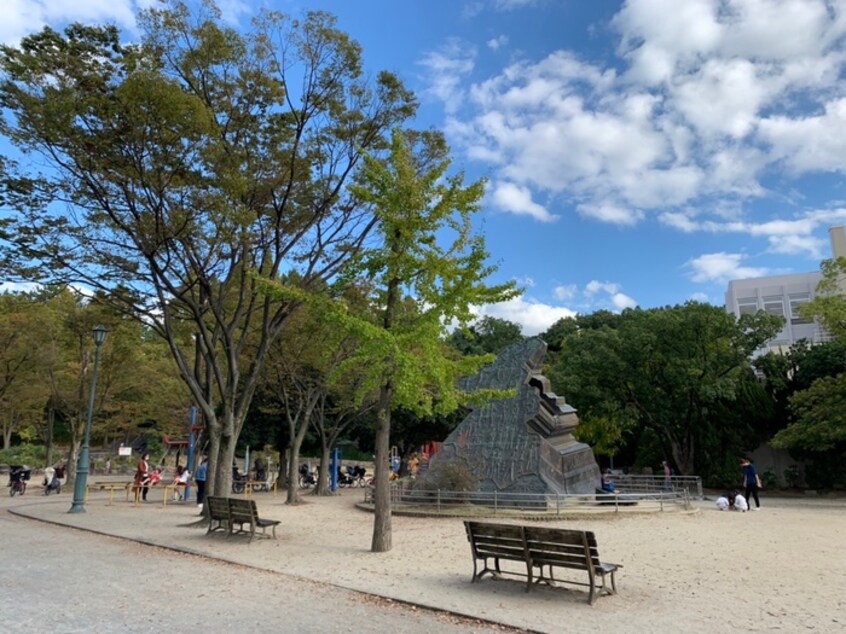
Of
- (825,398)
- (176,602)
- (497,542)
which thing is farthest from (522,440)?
(176,602)

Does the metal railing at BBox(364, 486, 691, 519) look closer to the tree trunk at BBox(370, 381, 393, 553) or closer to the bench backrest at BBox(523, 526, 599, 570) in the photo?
the tree trunk at BBox(370, 381, 393, 553)

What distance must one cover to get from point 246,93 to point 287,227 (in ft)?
11.2

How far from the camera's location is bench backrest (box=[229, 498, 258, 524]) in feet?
39.6

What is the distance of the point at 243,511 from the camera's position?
40.2 ft

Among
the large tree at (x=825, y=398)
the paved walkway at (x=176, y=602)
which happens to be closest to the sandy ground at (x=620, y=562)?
the paved walkway at (x=176, y=602)

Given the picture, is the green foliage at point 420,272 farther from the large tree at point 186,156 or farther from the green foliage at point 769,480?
the green foliage at point 769,480

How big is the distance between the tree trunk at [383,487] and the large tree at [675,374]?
64.6 ft

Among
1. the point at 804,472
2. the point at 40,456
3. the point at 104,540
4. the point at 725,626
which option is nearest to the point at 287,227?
the point at 104,540

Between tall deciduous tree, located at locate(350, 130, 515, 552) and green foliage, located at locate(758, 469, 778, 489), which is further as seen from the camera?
green foliage, located at locate(758, 469, 778, 489)

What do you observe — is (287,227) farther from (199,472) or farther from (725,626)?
(725,626)

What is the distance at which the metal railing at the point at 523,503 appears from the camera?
17.0m

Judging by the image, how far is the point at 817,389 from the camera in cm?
2345

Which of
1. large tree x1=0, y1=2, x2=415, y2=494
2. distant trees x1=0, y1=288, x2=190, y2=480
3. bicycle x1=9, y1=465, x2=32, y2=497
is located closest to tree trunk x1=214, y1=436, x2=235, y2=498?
large tree x1=0, y1=2, x2=415, y2=494

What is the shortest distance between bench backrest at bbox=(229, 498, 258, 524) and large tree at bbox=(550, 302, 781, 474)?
2096cm
